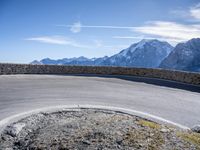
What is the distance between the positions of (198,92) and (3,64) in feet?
53.7

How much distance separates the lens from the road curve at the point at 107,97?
14.1m

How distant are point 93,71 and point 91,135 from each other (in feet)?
66.6

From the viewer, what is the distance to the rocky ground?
8266mm

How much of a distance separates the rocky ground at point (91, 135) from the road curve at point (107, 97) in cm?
205

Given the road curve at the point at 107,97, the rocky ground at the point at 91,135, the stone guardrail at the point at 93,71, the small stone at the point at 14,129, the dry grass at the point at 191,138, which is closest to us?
the rocky ground at the point at 91,135

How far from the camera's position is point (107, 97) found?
17.2m

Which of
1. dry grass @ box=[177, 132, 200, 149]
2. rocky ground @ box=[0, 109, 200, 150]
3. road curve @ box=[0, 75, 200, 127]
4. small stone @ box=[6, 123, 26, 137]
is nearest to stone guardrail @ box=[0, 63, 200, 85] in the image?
road curve @ box=[0, 75, 200, 127]

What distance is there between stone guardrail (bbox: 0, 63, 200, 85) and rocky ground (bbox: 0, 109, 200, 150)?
1475cm

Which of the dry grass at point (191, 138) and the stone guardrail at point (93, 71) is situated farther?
the stone guardrail at point (93, 71)

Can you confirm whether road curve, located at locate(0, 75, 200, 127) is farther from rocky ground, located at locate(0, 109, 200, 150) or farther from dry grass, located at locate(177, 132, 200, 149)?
dry grass, located at locate(177, 132, 200, 149)

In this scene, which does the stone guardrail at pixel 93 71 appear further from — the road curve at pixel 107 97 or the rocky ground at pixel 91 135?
the rocky ground at pixel 91 135

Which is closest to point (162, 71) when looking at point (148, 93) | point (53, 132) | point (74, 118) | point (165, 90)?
point (165, 90)

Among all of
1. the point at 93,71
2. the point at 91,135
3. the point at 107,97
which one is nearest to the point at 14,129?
the point at 91,135

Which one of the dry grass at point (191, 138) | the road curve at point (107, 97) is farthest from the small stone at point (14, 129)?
the dry grass at point (191, 138)
